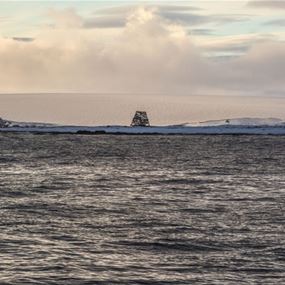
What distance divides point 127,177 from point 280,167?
14.7 metres

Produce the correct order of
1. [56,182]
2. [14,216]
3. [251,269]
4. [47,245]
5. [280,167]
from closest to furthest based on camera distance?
[251,269] → [47,245] → [14,216] → [56,182] → [280,167]

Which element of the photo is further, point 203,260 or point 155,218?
point 155,218

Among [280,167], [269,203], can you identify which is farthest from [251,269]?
[280,167]

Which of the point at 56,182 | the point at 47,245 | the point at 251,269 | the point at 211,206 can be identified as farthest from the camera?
the point at 56,182

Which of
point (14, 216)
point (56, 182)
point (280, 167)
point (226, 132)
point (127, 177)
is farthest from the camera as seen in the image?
point (226, 132)

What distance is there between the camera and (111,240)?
73.9ft

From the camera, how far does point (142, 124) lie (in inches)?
7141

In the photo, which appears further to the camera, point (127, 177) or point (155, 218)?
point (127, 177)

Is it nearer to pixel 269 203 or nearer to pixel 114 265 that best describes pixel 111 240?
pixel 114 265

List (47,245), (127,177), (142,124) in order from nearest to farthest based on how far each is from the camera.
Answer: (47,245), (127,177), (142,124)

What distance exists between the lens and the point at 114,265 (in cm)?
1941

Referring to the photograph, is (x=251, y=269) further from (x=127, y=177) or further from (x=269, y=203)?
(x=127, y=177)

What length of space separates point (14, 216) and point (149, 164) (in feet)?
108

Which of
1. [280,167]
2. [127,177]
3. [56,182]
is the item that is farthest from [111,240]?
[280,167]
